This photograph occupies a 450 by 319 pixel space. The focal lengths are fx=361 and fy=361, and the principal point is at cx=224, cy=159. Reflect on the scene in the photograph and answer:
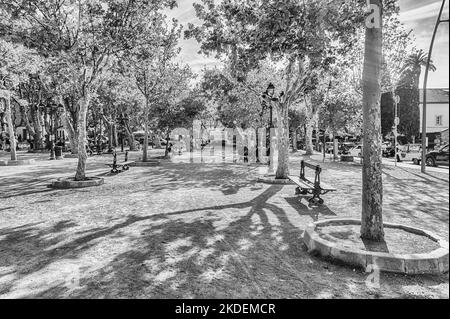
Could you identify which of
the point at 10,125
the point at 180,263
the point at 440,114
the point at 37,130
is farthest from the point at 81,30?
the point at 37,130

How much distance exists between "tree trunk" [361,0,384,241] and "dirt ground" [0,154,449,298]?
1.04 m

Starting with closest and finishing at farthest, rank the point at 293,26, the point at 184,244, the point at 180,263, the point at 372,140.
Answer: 1. the point at 180,263
2. the point at 372,140
3. the point at 184,244
4. the point at 293,26

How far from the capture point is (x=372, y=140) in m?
5.86

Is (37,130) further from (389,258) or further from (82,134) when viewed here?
(389,258)

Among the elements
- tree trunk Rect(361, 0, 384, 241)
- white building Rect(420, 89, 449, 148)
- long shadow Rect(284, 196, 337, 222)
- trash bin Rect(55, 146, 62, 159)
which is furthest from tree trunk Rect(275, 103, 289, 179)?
trash bin Rect(55, 146, 62, 159)

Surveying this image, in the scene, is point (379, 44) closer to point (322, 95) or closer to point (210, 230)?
point (210, 230)

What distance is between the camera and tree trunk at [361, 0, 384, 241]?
567cm

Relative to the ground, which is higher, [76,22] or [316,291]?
[76,22]

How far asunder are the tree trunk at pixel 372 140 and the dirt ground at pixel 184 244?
1.04 m

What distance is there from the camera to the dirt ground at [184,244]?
4438 mm

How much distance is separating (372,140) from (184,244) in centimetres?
356

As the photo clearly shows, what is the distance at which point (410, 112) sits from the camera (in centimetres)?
4944
